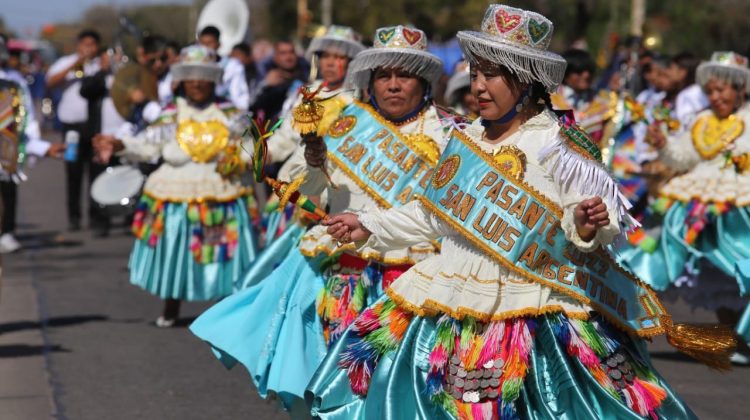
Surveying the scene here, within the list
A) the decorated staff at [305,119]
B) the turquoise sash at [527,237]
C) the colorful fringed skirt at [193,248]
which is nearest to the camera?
the turquoise sash at [527,237]

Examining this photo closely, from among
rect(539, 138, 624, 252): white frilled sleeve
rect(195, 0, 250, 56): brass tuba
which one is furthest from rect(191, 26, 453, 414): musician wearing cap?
rect(195, 0, 250, 56): brass tuba

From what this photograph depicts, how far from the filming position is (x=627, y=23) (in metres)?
35.1

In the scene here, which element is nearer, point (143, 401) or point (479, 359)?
point (479, 359)

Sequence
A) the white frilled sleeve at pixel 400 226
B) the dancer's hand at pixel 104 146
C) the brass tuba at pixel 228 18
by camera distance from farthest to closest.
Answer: the brass tuba at pixel 228 18
the dancer's hand at pixel 104 146
the white frilled sleeve at pixel 400 226

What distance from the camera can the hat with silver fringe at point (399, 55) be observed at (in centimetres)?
655

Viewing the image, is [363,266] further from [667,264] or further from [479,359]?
[667,264]

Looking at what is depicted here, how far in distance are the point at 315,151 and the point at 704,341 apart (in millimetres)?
1870

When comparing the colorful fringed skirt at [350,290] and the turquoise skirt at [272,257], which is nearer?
the colorful fringed skirt at [350,290]

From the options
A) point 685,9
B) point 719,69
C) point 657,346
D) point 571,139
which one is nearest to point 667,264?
point 657,346

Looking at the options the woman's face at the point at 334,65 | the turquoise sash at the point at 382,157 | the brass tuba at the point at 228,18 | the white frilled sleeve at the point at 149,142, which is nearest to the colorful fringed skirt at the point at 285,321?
the turquoise sash at the point at 382,157

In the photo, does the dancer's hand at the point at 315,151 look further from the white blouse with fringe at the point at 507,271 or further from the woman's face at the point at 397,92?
the white blouse with fringe at the point at 507,271

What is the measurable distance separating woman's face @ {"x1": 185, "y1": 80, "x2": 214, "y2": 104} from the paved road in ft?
5.07

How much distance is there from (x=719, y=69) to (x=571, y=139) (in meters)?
4.47

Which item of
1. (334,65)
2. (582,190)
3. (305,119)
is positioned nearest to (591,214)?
(582,190)
